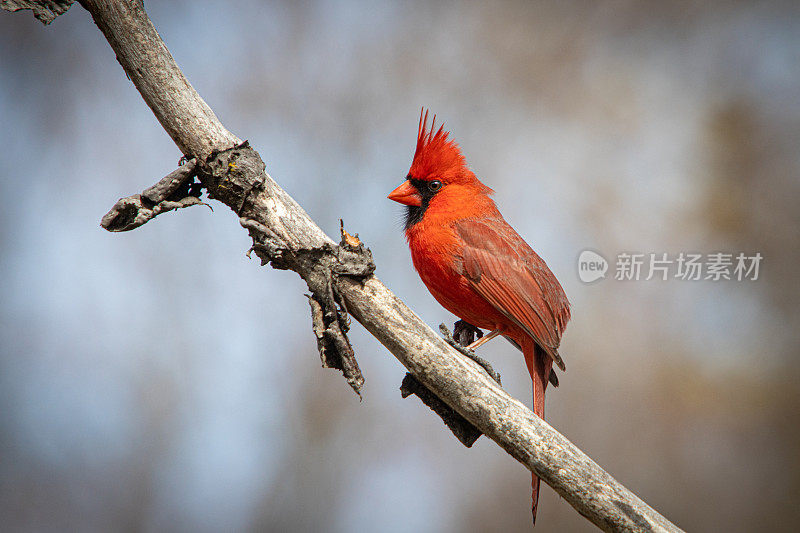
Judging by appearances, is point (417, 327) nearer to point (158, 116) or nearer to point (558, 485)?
point (558, 485)

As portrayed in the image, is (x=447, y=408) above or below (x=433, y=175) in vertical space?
below

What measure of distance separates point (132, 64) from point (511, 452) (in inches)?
55.8

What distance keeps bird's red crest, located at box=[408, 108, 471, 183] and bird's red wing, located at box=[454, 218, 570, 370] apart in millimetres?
232

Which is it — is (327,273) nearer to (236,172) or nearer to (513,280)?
(236,172)

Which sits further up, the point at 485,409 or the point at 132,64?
the point at 132,64

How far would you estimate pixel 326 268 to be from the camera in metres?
1.57

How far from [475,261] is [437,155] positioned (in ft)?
1.46

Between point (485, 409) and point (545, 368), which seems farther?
point (545, 368)

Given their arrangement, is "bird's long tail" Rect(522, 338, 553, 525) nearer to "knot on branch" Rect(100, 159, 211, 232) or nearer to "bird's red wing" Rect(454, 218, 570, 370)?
"bird's red wing" Rect(454, 218, 570, 370)

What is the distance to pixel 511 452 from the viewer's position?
156cm

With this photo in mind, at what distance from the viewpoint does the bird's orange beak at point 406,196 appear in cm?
213

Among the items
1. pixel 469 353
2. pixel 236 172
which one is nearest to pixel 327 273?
pixel 236 172

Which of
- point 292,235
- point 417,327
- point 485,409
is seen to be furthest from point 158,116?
point 485,409

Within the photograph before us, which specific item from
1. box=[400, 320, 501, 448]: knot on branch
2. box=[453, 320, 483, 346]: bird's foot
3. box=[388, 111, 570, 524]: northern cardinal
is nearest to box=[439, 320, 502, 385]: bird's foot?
box=[400, 320, 501, 448]: knot on branch
